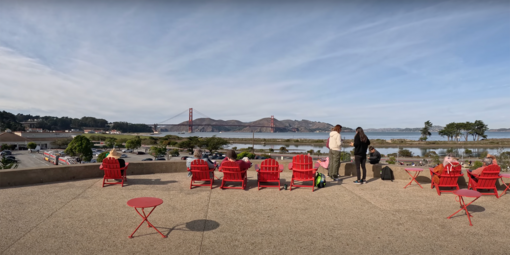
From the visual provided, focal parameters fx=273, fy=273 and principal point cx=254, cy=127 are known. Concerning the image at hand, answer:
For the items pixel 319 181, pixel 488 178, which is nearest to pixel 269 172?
pixel 319 181

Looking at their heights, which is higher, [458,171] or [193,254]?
[458,171]

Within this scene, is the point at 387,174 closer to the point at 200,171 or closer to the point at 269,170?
the point at 269,170

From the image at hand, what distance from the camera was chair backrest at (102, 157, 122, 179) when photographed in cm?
634

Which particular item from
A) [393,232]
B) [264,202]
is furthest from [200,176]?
[393,232]

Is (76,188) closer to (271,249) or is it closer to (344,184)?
(271,249)

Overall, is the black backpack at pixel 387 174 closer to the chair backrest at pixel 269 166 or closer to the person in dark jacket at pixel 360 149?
the person in dark jacket at pixel 360 149

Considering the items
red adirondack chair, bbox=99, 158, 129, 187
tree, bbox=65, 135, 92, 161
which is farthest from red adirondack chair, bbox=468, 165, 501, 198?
tree, bbox=65, 135, 92, 161

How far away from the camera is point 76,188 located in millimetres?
6129

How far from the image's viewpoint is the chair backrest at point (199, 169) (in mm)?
6172

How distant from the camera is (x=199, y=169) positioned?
622cm

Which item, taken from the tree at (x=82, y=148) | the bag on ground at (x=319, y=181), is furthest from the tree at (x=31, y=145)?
the bag on ground at (x=319, y=181)

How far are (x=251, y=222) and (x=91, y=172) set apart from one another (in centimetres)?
551

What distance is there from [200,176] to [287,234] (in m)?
3.18

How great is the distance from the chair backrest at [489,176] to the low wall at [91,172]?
1.08 meters
